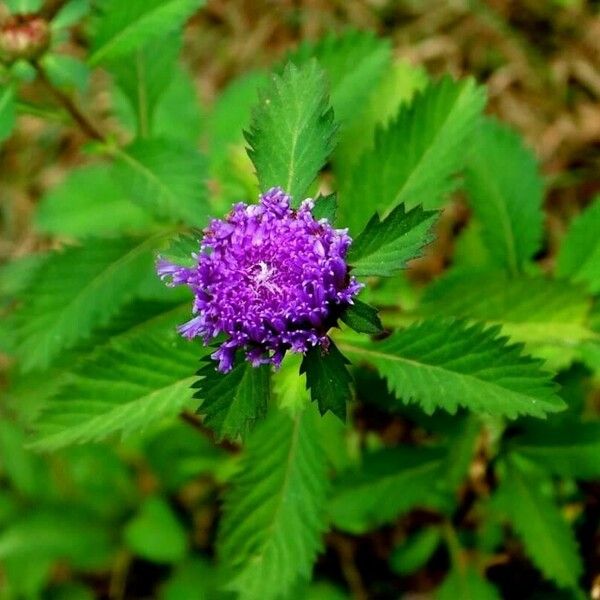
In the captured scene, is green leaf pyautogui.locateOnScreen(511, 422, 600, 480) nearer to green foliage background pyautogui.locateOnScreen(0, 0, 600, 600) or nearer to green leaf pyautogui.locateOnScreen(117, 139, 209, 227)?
green foliage background pyautogui.locateOnScreen(0, 0, 600, 600)

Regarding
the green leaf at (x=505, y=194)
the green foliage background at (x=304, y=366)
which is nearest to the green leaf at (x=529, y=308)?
the green foliage background at (x=304, y=366)

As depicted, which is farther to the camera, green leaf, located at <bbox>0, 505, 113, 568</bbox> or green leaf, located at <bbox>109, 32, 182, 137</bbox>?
green leaf, located at <bbox>0, 505, 113, 568</bbox>

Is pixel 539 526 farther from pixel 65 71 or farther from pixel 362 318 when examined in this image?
pixel 65 71

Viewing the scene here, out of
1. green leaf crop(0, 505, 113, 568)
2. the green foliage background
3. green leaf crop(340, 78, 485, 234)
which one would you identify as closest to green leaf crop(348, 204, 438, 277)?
the green foliage background

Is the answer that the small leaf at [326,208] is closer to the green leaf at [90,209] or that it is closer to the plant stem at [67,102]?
the plant stem at [67,102]

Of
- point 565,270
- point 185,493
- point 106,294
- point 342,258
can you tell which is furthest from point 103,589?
point 342,258
